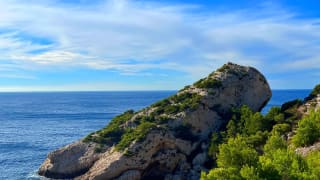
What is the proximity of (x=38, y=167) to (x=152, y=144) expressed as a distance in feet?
78.6

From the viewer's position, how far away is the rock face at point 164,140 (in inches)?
2623

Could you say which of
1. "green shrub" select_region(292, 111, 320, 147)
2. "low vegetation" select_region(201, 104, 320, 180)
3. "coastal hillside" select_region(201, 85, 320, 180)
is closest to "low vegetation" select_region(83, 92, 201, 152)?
"coastal hillside" select_region(201, 85, 320, 180)

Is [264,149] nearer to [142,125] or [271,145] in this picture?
[271,145]

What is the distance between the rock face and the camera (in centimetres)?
6662

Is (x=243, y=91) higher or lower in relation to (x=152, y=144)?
higher

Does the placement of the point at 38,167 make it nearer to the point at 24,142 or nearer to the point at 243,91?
the point at 24,142

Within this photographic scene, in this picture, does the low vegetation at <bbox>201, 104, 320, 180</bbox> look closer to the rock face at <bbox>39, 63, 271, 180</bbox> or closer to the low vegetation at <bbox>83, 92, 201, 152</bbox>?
the rock face at <bbox>39, 63, 271, 180</bbox>

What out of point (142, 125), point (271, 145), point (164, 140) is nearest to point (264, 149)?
point (271, 145)

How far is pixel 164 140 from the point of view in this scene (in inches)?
2751

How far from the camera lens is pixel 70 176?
223 feet

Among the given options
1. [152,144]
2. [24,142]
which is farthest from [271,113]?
[24,142]

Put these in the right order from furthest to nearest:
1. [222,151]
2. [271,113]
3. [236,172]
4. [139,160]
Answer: [271,113], [139,160], [222,151], [236,172]

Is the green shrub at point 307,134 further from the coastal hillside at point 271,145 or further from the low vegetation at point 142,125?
the low vegetation at point 142,125

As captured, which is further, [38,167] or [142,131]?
[38,167]
